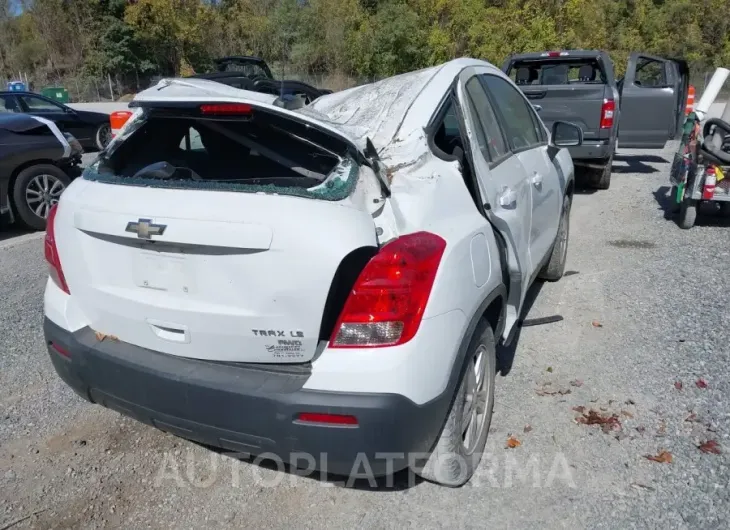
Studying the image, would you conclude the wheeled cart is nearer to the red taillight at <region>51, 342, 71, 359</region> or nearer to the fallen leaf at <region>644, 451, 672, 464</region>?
the fallen leaf at <region>644, 451, 672, 464</region>

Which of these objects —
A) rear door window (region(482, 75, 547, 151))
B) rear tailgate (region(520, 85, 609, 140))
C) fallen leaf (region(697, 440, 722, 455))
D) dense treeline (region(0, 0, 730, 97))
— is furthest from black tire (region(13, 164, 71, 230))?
dense treeline (region(0, 0, 730, 97))

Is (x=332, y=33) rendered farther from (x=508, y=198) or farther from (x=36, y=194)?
(x=508, y=198)

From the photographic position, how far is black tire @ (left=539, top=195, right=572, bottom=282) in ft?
16.6

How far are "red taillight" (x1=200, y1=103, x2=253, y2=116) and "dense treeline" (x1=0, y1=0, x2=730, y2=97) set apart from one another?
89.1 ft

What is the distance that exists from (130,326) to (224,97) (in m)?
0.97

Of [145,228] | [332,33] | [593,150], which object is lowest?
[332,33]

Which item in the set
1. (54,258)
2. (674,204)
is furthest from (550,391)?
(674,204)

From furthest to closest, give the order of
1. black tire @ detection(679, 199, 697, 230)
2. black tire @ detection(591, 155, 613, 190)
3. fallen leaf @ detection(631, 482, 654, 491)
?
black tire @ detection(591, 155, 613, 190) < black tire @ detection(679, 199, 697, 230) < fallen leaf @ detection(631, 482, 654, 491)

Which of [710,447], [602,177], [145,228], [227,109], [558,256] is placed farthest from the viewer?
[602,177]

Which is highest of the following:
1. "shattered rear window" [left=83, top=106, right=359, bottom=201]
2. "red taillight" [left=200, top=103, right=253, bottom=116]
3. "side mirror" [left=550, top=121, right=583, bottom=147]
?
"red taillight" [left=200, top=103, right=253, bottom=116]

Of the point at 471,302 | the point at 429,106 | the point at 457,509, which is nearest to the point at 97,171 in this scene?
the point at 429,106

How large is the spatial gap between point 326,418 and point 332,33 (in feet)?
133

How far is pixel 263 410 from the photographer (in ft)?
7.29

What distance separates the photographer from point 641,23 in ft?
131
